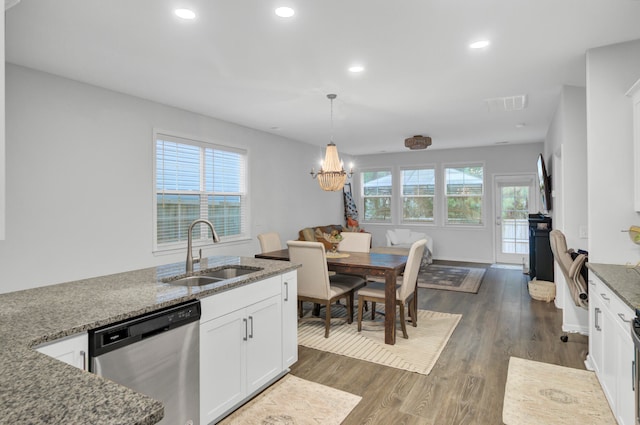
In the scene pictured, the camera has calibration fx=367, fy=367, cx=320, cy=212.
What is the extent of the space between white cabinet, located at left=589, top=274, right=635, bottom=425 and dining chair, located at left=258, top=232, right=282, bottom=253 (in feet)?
10.9

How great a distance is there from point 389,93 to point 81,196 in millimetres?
3497

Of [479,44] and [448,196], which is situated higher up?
[479,44]

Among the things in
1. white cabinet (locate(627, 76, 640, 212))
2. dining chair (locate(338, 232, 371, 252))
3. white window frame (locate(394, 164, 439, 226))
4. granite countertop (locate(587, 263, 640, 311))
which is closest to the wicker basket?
granite countertop (locate(587, 263, 640, 311))

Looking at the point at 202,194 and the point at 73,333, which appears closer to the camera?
the point at 73,333

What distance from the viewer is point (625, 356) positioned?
1.96 meters

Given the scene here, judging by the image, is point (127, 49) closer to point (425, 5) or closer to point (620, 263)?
point (425, 5)

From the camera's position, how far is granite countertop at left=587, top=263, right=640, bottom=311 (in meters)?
1.94

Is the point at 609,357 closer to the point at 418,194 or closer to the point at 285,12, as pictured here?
the point at 285,12

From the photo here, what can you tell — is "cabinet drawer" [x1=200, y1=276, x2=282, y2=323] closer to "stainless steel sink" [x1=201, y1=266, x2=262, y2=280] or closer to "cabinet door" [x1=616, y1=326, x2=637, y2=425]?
"stainless steel sink" [x1=201, y1=266, x2=262, y2=280]

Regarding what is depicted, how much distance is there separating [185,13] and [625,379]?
11.2ft

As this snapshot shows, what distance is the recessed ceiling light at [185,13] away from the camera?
7.91 ft

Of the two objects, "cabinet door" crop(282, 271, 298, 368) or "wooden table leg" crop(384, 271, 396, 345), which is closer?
"cabinet door" crop(282, 271, 298, 368)

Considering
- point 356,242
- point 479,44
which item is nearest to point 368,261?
point 356,242

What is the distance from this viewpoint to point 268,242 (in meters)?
4.71
